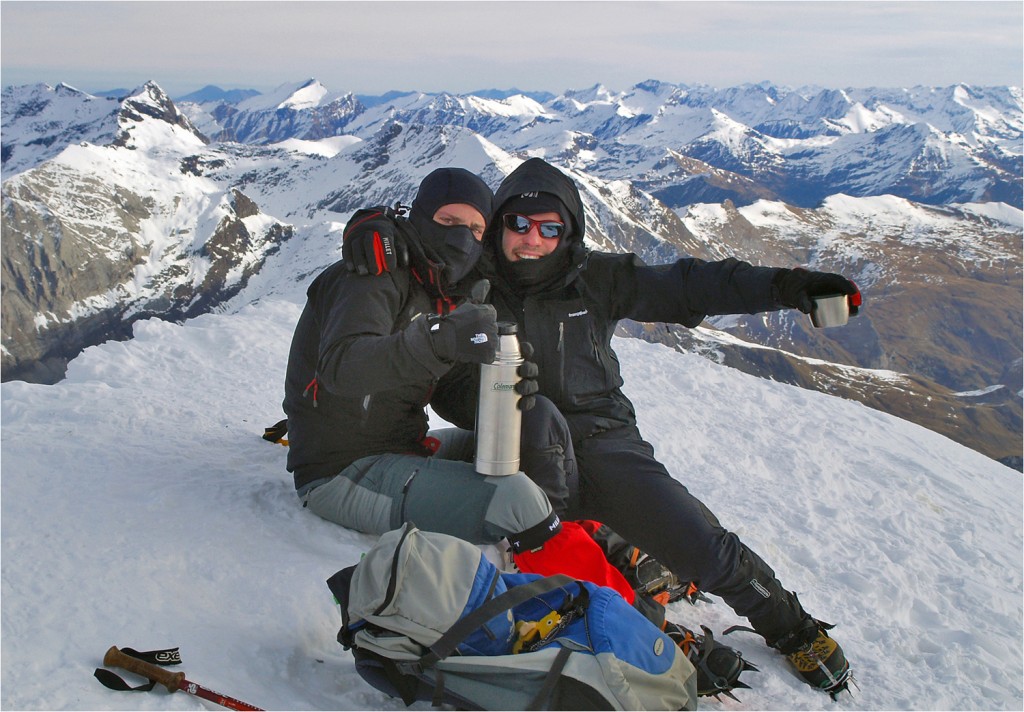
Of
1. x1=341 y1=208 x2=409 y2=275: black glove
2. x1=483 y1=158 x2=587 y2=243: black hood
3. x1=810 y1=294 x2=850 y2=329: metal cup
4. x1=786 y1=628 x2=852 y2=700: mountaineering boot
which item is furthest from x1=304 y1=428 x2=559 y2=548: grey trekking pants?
x1=810 y1=294 x2=850 y2=329: metal cup

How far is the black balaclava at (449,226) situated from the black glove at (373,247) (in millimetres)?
329

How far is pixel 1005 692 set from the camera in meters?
5.36

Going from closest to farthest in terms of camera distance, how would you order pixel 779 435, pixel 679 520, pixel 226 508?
pixel 679 520 → pixel 226 508 → pixel 779 435

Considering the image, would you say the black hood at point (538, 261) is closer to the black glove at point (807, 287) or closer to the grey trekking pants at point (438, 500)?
the black glove at point (807, 287)

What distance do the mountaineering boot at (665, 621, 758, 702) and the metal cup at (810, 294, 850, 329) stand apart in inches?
92.2

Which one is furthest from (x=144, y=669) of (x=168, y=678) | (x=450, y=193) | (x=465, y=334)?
(x=450, y=193)

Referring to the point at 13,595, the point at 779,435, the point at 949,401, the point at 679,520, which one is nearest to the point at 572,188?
the point at 679,520

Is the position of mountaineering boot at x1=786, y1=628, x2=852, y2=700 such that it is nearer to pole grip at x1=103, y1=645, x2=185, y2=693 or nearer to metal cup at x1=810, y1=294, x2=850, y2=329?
metal cup at x1=810, y1=294, x2=850, y2=329

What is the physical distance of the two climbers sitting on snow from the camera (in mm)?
4828

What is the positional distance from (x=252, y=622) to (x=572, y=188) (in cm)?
424

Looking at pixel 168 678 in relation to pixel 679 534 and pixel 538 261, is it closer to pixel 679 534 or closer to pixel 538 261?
pixel 679 534

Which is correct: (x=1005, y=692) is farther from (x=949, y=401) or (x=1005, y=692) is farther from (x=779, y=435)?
(x=949, y=401)

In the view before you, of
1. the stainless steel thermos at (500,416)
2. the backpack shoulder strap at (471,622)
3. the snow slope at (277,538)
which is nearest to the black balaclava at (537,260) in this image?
the stainless steel thermos at (500,416)

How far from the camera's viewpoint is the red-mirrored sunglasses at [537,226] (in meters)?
6.00
